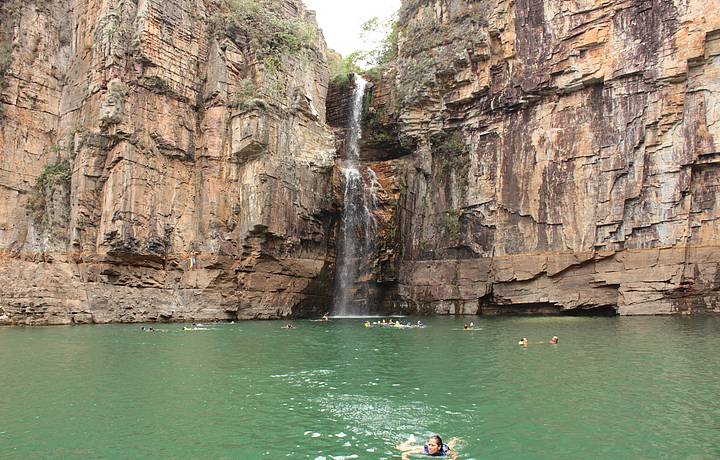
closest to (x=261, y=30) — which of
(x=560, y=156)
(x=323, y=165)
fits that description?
(x=323, y=165)

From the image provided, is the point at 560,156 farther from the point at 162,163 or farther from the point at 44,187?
the point at 44,187

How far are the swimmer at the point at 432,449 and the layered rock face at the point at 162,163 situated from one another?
2672 cm

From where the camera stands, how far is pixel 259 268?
35.9 m

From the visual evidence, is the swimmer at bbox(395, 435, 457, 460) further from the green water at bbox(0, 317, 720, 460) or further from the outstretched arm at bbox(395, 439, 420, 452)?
the green water at bbox(0, 317, 720, 460)

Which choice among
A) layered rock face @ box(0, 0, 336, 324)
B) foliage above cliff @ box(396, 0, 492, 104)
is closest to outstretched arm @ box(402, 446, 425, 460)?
layered rock face @ box(0, 0, 336, 324)

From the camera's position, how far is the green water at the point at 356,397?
9594 mm

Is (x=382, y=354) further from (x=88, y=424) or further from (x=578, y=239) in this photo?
(x=578, y=239)

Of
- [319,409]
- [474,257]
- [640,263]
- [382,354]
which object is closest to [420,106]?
[474,257]

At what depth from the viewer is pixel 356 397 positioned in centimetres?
1320

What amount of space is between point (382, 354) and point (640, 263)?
1959 cm

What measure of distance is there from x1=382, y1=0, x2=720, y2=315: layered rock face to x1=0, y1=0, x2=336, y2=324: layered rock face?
852cm

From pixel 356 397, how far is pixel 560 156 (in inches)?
1089

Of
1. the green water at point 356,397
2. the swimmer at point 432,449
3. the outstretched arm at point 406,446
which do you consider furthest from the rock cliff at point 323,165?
the swimmer at point 432,449

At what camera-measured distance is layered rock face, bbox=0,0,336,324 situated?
3331 cm
